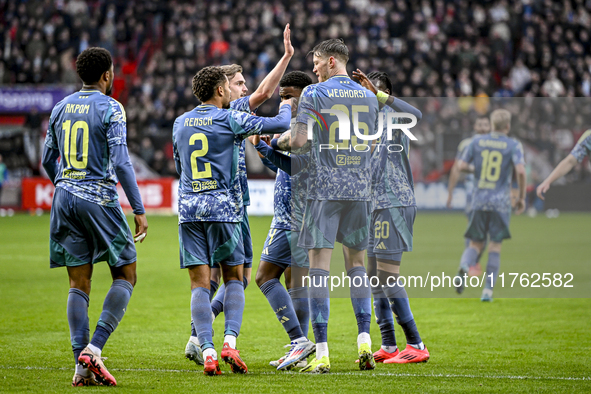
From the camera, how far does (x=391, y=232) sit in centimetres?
605

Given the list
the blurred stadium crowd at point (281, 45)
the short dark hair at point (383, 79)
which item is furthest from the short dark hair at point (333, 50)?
the blurred stadium crowd at point (281, 45)

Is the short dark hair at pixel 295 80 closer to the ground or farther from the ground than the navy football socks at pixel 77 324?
farther from the ground

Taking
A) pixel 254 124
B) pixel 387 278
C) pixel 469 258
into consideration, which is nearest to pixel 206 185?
pixel 254 124

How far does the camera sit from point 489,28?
28.0 m

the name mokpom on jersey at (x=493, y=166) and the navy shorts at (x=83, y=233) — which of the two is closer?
the navy shorts at (x=83, y=233)

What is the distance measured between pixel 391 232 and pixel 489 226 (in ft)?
13.0

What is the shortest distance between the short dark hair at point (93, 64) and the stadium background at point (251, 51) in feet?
57.3

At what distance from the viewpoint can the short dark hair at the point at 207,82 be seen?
18.0ft

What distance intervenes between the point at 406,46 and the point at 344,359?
73.4ft

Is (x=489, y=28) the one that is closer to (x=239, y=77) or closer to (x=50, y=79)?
(x=50, y=79)

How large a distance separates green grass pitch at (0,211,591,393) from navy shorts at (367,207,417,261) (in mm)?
906

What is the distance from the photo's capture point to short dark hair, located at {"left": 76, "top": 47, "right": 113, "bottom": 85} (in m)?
5.23

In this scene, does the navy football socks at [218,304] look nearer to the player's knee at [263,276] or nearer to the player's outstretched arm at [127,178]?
the player's knee at [263,276]

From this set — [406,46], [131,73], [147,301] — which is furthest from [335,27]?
[147,301]
